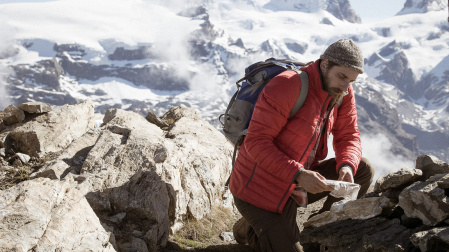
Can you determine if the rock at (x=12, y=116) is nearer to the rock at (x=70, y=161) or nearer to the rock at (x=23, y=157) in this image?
the rock at (x=23, y=157)

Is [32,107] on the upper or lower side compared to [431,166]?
lower

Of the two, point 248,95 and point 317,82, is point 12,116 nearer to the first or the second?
point 248,95

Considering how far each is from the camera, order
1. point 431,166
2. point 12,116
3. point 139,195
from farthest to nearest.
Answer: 1. point 12,116
2. point 139,195
3. point 431,166

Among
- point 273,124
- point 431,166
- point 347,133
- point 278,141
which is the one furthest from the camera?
point 347,133

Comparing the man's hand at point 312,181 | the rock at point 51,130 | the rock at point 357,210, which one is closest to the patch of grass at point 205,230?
the rock at point 357,210

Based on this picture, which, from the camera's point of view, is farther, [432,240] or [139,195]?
[139,195]

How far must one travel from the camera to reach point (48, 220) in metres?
5.52

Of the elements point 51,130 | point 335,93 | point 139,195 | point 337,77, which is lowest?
point 51,130

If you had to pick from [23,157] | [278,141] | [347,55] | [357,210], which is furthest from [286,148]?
[23,157]

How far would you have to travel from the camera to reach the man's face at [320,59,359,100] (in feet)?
20.2

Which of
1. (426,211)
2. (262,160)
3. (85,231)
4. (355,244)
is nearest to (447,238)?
(426,211)

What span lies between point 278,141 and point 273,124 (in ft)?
1.25

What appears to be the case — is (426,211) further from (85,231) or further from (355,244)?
(85,231)

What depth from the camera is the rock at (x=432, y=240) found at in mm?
5020
